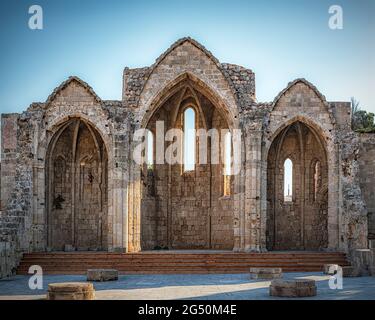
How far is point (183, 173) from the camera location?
30.2m

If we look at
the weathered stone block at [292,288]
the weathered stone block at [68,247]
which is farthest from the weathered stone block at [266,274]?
the weathered stone block at [68,247]

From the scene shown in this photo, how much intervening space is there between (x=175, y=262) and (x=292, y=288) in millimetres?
8906

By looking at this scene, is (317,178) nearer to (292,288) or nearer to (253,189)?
(253,189)

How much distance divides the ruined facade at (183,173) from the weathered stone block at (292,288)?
9.47 m

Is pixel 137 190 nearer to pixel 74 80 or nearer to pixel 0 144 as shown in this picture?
pixel 74 80

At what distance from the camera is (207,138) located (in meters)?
30.0

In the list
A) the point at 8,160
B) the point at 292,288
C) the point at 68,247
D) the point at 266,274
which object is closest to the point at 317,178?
the point at 266,274

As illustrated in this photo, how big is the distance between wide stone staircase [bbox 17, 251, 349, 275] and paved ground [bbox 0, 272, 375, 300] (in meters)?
1.35

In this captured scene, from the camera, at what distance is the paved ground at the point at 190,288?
15493mm

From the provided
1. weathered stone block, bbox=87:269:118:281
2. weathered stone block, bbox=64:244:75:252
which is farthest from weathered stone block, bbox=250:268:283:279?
weathered stone block, bbox=64:244:75:252

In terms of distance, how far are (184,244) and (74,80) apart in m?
9.29

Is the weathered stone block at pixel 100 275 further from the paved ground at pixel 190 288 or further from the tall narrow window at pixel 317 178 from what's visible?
the tall narrow window at pixel 317 178

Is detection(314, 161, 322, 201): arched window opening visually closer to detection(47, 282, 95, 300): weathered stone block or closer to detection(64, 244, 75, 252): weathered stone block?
detection(64, 244, 75, 252): weathered stone block
